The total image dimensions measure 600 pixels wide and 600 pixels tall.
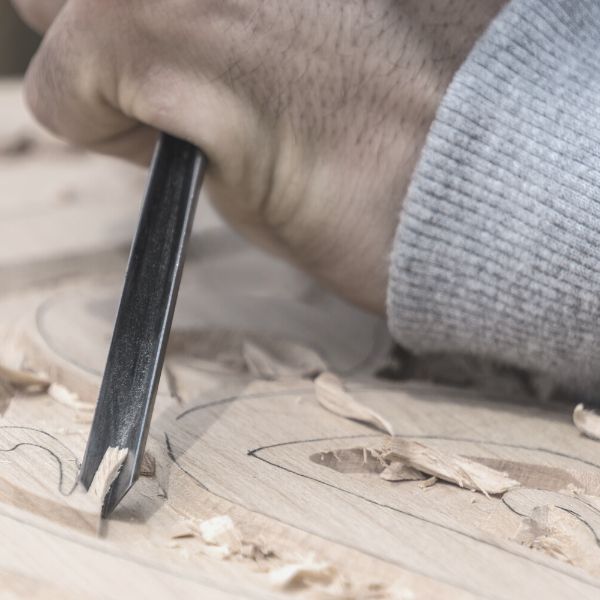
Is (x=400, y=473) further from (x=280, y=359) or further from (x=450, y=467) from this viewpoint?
(x=280, y=359)

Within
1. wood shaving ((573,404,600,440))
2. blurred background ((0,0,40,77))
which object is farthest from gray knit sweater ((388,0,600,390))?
blurred background ((0,0,40,77))

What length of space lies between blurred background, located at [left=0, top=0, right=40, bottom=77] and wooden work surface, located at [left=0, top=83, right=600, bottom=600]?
1886 millimetres

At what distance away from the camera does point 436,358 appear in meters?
0.85

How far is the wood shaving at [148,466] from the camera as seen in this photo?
2.02 ft

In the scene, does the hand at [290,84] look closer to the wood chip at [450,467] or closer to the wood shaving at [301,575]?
the wood chip at [450,467]

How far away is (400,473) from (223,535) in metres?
0.16

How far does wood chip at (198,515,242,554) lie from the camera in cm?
54

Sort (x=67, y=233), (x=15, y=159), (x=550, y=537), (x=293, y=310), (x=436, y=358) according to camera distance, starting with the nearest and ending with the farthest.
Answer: (x=550, y=537), (x=436, y=358), (x=293, y=310), (x=67, y=233), (x=15, y=159)

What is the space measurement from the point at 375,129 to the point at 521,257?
0.18 m

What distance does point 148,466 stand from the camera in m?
0.62

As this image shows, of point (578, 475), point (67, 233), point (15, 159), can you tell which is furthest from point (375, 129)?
point (15, 159)

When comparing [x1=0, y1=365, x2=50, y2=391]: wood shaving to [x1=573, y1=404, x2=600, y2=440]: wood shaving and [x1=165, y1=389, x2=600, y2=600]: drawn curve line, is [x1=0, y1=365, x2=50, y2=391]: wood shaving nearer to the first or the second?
[x1=165, y1=389, x2=600, y2=600]: drawn curve line

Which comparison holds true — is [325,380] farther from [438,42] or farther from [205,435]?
[438,42]

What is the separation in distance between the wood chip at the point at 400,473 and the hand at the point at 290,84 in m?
0.23
